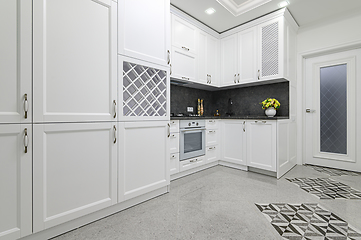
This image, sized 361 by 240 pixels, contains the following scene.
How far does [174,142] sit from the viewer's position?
2.61 m

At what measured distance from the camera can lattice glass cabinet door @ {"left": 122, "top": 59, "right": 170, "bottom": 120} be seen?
5.97 ft

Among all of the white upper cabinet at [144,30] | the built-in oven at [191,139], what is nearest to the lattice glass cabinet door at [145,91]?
the white upper cabinet at [144,30]

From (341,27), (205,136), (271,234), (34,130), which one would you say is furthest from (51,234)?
(341,27)

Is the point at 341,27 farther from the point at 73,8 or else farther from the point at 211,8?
the point at 73,8

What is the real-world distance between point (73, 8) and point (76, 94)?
2.25ft

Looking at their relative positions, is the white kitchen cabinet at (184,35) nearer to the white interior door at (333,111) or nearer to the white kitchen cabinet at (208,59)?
the white kitchen cabinet at (208,59)

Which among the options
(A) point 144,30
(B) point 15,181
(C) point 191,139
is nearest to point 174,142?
(C) point 191,139

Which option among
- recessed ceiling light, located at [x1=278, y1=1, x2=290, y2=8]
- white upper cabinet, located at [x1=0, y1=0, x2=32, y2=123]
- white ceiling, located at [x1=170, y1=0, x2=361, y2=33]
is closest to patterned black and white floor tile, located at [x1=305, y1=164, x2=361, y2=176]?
white ceiling, located at [x1=170, y1=0, x2=361, y2=33]

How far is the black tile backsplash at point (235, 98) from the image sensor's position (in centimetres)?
326

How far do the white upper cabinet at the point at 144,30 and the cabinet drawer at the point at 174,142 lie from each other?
3.35 feet

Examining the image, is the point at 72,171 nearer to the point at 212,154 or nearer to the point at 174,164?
the point at 174,164

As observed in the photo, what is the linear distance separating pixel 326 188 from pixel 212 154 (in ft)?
5.33

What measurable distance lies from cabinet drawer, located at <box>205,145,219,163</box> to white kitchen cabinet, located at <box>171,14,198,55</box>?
1723 mm

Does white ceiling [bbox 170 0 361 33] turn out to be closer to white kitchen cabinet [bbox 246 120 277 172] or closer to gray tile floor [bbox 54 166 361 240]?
white kitchen cabinet [bbox 246 120 277 172]
